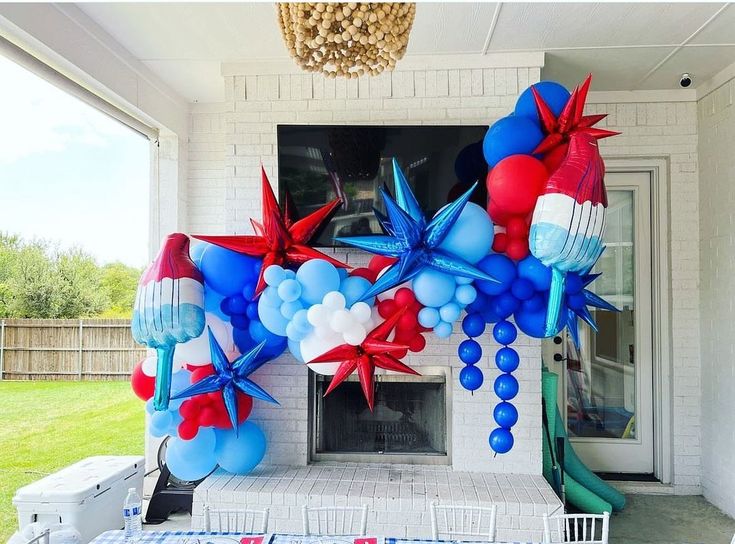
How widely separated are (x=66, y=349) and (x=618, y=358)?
12.8 ft

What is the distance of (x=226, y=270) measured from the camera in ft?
8.53

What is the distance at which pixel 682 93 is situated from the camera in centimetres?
368

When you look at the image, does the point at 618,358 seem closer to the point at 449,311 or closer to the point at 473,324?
the point at 473,324

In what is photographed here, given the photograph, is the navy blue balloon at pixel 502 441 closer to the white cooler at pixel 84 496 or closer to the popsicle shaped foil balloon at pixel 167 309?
the popsicle shaped foil balloon at pixel 167 309

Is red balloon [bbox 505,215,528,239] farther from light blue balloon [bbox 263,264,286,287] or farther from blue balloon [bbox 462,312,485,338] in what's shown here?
light blue balloon [bbox 263,264,286,287]

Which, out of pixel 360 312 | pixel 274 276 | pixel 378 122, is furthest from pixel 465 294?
pixel 378 122

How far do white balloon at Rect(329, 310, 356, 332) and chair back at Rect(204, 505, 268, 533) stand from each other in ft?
2.54

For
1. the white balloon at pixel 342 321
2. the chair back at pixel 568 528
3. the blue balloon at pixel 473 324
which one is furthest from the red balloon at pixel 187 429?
the chair back at pixel 568 528

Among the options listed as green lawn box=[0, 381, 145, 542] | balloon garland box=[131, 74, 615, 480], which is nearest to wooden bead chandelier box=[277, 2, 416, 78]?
balloon garland box=[131, 74, 615, 480]

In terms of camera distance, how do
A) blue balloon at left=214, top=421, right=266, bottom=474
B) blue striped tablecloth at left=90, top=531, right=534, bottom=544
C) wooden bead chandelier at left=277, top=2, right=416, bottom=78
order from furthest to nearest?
blue balloon at left=214, top=421, right=266, bottom=474 < blue striped tablecloth at left=90, top=531, right=534, bottom=544 < wooden bead chandelier at left=277, top=2, right=416, bottom=78

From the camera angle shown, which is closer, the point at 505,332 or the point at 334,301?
the point at 334,301

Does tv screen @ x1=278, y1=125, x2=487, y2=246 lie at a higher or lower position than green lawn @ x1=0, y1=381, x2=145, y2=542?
higher

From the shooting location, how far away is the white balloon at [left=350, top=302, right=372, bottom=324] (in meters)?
2.42

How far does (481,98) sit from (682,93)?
61.6 inches
